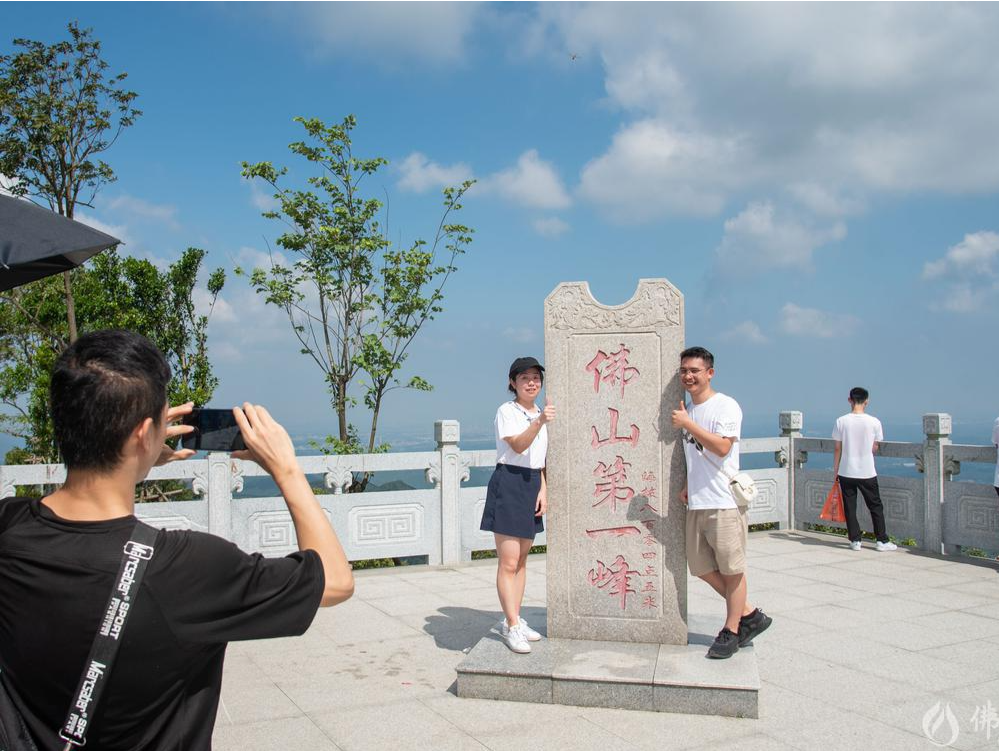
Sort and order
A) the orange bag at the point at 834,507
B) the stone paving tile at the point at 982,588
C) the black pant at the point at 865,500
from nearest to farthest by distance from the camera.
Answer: the stone paving tile at the point at 982,588, the black pant at the point at 865,500, the orange bag at the point at 834,507

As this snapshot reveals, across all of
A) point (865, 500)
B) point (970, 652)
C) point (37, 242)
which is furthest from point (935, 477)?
point (37, 242)

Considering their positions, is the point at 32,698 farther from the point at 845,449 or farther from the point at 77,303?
the point at 77,303

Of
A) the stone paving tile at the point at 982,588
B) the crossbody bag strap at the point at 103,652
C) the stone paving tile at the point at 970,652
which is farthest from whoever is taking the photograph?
the stone paving tile at the point at 982,588

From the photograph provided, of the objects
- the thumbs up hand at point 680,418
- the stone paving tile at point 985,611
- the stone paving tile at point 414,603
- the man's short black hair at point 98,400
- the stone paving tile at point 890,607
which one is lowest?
the stone paving tile at point 414,603

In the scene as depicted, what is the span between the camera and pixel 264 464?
1.52m

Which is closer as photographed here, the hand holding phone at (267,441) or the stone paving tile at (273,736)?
the hand holding phone at (267,441)

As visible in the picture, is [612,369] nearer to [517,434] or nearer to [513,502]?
[517,434]

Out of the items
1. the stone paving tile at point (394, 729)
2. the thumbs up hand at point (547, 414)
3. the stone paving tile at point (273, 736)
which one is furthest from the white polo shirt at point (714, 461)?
the stone paving tile at point (273, 736)

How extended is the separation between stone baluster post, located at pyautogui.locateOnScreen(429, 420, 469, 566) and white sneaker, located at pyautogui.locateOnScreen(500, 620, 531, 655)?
3194 millimetres

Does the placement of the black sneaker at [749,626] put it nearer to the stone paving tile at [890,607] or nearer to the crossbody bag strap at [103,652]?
the stone paving tile at [890,607]

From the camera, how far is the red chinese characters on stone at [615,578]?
4.45 metres

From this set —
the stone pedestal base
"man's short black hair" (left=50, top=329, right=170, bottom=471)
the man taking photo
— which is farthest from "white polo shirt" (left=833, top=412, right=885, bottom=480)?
"man's short black hair" (left=50, top=329, right=170, bottom=471)

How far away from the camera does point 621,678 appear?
3.83 meters

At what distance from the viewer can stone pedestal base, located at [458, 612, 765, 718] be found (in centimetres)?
373
